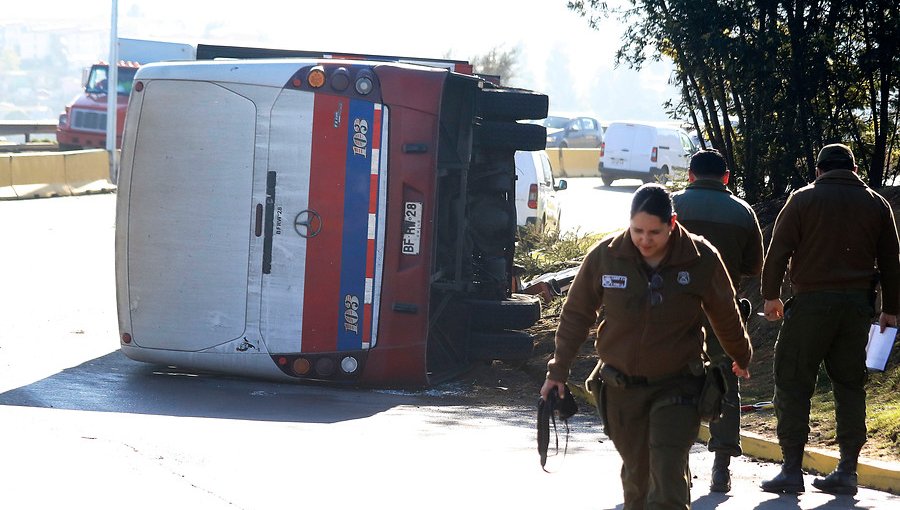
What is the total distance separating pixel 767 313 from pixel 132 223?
4684 millimetres

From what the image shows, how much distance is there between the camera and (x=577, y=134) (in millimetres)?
48906

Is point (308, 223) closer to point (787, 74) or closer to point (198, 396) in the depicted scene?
point (198, 396)

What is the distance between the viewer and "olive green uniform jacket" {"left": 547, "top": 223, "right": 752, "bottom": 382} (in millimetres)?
4996

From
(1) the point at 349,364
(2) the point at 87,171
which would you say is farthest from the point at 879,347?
(2) the point at 87,171

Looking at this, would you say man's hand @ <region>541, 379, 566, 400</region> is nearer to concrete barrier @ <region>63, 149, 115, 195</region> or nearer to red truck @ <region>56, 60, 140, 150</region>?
concrete barrier @ <region>63, 149, 115, 195</region>

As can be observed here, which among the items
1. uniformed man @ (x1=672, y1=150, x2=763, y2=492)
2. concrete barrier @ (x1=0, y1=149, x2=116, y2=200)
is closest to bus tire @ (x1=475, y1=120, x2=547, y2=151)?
uniformed man @ (x1=672, y1=150, x2=763, y2=492)

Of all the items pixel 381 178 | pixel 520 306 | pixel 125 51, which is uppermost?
pixel 125 51

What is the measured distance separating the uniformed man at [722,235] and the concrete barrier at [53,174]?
65.9 feet

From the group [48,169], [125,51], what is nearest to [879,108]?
[48,169]

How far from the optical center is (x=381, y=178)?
886cm

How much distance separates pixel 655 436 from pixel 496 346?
459 centimetres

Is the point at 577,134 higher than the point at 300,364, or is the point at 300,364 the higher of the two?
the point at 577,134

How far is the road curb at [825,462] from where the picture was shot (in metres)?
6.88

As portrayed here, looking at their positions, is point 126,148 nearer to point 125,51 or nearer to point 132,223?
point 132,223
